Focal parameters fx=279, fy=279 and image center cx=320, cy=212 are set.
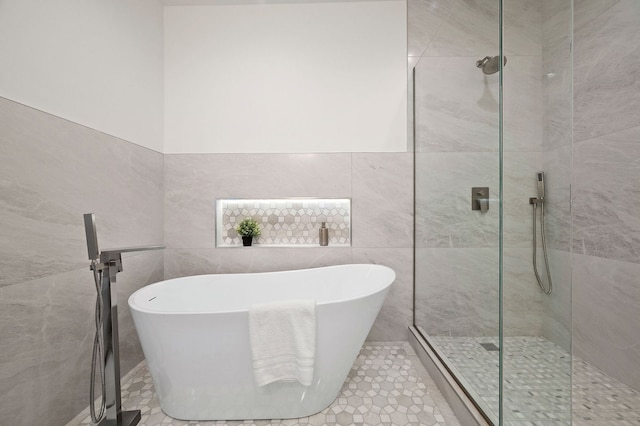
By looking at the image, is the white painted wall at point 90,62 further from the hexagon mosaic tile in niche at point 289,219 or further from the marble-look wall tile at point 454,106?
the marble-look wall tile at point 454,106

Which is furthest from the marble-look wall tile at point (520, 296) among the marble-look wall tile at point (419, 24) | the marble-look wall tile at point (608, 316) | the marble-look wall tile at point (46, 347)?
the marble-look wall tile at point (46, 347)

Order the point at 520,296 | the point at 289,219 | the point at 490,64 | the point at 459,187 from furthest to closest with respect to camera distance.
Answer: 1. the point at 289,219
2. the point at 459,187
3. the point at 490,64
4. the point at 520,296

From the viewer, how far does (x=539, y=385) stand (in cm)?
92

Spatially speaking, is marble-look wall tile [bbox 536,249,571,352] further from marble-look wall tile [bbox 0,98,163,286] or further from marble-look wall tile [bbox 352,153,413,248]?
marble-look wall tile [bbox 0,98,163,286]

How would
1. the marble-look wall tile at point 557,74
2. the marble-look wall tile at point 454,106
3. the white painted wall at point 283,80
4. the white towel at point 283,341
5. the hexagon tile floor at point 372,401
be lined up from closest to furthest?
the marble-look wall tile at point 557,74
the marble-look wall tile at point 454,106
the white towel at point 283,341
the hexagon tile floor at point 372,401
the white painted wall at point 283,80

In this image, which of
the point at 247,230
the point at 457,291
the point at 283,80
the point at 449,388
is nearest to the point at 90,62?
the point at 283,80

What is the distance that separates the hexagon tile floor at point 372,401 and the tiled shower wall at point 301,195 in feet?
1.37

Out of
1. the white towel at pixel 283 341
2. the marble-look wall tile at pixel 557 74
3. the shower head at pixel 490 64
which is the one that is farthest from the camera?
the white towel at pixel 283 341

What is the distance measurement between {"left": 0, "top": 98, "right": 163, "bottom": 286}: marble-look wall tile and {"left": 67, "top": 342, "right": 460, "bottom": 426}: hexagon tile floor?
33.0 inches

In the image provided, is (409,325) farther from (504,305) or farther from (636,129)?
(636,129)

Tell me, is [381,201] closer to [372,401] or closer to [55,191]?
[372,401]

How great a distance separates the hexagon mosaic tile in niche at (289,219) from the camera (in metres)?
2.32

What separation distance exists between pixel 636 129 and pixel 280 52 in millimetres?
2263

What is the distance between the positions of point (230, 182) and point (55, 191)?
107cm
